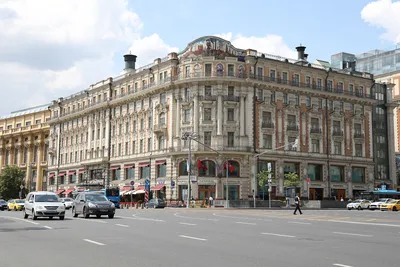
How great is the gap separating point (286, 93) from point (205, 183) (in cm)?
1827

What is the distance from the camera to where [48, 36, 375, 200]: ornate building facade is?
66.8 metres

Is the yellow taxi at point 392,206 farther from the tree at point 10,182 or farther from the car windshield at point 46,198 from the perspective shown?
the tree at point 10,182

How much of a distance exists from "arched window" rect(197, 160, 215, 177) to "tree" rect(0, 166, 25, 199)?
49162 millimetres

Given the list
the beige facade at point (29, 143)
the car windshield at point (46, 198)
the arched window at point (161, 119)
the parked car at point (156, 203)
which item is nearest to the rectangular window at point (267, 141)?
the arched window at point (161, 119)

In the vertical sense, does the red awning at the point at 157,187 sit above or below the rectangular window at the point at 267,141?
below

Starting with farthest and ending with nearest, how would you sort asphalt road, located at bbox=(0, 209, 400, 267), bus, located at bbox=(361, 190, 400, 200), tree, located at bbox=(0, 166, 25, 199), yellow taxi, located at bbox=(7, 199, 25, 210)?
tree, located at bbox=(0, 166, 25, 199), bus, located at bbox=(361, 190, 400, 200), yellow taxi, located at bbox=(7, 199, 25, 210), asphalt road, located at bbox=(0, 209, 400, 267)

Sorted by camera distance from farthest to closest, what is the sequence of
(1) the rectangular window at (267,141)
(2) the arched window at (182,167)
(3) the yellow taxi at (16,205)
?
1. (1) the rectangular window at (267,141)
2. (2) the arched window at (182,167)
3. (3) the yellow taxi at (16,205)

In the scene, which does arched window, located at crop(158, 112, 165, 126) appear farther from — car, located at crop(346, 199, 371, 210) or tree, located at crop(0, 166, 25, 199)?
tree, located at crop(0, 166, 25, 199)

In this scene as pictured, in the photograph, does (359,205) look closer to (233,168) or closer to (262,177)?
(262,177)

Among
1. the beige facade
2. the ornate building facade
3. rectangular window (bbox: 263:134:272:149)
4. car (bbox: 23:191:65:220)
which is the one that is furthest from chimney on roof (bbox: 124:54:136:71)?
car (bbox: 23:191:65:220)

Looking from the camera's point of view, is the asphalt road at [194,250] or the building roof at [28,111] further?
the building roof at [28,111]

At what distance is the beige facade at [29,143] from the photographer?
103m

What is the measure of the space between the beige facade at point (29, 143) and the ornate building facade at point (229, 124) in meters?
20.4

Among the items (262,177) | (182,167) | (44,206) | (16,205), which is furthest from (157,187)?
(44,206)
